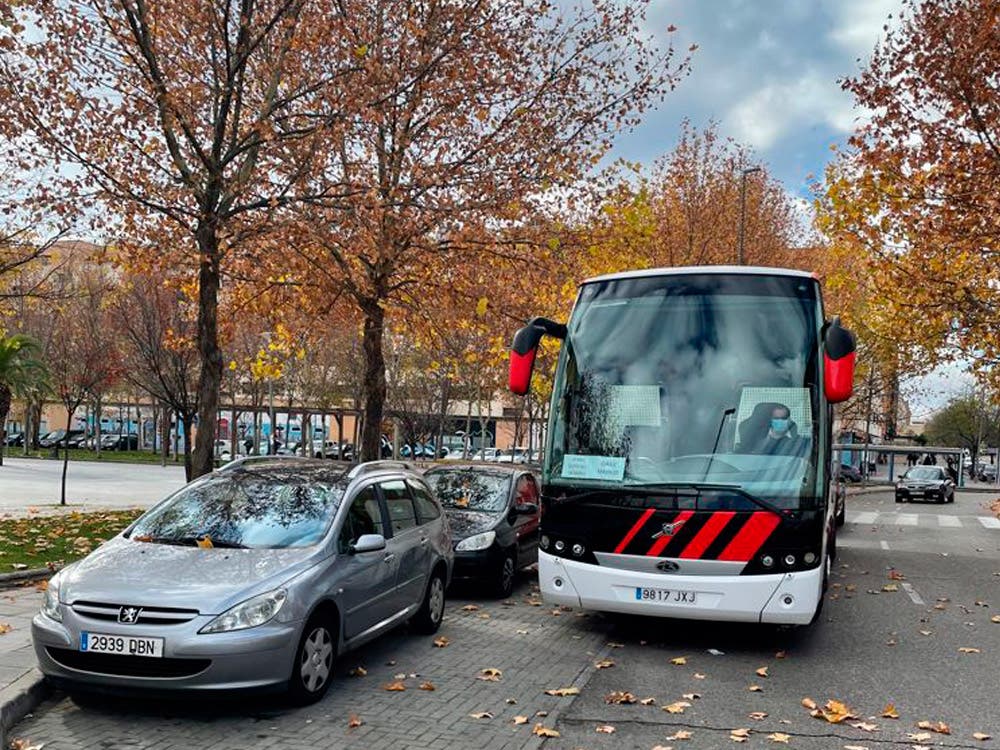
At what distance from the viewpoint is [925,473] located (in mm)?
39812

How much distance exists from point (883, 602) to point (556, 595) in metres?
4.96

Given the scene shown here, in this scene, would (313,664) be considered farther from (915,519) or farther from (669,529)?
(915,519)

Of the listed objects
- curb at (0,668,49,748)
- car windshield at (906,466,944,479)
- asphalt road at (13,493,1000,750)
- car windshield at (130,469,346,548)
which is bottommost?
car windshield at (906,466,944,479)

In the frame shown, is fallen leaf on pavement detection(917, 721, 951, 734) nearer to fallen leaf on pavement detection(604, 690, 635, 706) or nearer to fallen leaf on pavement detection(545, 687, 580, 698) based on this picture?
fallen leaf on pavement detection(604, 690, 635, 706)

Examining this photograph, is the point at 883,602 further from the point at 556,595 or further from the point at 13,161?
the point at 13,161

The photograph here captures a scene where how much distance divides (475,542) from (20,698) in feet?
17.9

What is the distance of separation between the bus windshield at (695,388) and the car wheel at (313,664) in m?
2.86

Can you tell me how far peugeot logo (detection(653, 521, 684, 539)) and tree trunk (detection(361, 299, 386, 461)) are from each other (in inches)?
395

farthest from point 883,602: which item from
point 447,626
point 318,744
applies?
point 318,744

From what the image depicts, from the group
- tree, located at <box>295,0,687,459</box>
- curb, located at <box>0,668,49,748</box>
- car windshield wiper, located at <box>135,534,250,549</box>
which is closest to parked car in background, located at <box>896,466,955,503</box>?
tree, located at <box>295,0,687,459</box>

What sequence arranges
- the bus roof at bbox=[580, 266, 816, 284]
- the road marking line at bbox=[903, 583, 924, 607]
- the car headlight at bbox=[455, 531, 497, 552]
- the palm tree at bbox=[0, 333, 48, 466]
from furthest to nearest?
the palm tree at bbox=[0, 333, 48, 466]
the road marking line at bbox=[903, 583, 924, 607]
the car headlight at bbox=[455, 531, 497, 552]
the bus roof at bbox=[580, 266, 816, 284]

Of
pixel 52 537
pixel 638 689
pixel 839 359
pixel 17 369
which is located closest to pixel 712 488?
pixel 839 359

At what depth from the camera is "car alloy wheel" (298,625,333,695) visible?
19.4 ft

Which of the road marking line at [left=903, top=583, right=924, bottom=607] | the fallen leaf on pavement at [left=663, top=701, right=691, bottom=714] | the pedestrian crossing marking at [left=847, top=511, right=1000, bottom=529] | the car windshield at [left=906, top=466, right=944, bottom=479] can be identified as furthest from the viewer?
the car windshield at [left=906, top=466, right=944, bottom=479]
